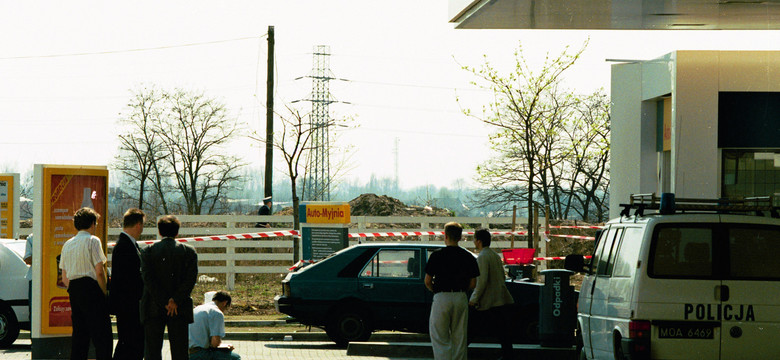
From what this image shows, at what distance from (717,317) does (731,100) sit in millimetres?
9378

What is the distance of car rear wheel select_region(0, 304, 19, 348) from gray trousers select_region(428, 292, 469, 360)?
277 inches

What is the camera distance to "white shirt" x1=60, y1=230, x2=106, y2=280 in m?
11.0

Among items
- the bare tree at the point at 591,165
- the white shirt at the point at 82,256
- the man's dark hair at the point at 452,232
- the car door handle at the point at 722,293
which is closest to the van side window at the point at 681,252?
the car door handle at the point at 722,293

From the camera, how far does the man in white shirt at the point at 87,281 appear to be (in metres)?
11.1

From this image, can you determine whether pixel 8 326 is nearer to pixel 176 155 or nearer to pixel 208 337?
pixel 208 337

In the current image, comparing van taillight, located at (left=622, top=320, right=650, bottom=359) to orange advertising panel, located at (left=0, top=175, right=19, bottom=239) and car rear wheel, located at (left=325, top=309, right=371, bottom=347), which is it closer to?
car rear wheel, located at (left=325, top=309, right=371, bottom=347)

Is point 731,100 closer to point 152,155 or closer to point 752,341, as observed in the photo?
point 752,341

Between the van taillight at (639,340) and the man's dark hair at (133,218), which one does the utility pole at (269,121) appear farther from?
the van taillight at (639,340)

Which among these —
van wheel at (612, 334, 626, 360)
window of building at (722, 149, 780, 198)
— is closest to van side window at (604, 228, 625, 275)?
van wheel at (612, 334, 626, 360)

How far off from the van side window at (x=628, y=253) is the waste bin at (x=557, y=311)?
4.24 metres

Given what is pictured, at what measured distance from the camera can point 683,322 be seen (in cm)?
900

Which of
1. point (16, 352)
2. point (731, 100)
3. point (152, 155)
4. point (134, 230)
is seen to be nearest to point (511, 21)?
point (731, 100)

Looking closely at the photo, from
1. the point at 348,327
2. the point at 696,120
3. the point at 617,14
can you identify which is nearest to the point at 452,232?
the point at 348,327

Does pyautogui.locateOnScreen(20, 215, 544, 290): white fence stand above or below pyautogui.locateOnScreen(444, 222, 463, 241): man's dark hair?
below
